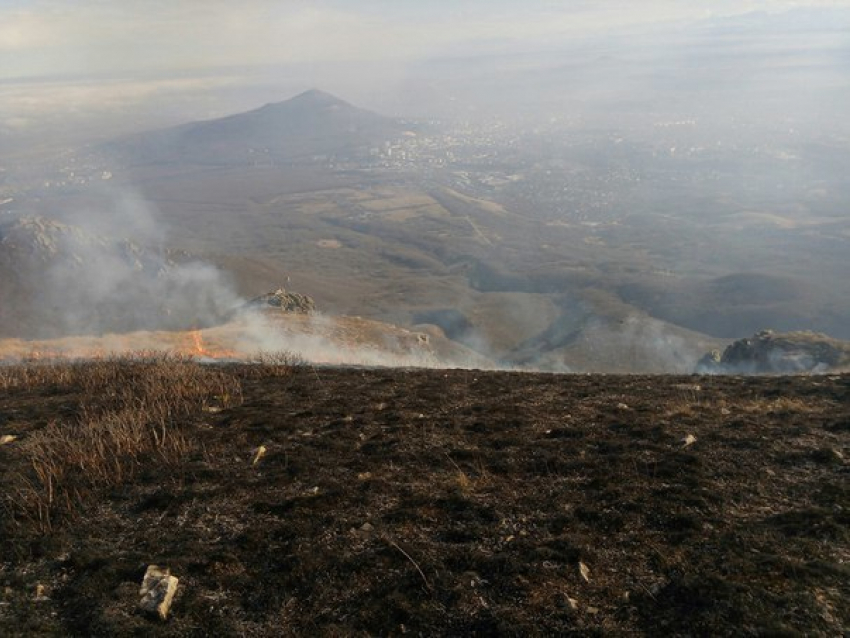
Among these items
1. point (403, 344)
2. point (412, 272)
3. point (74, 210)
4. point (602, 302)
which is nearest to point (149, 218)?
point (74, 210)

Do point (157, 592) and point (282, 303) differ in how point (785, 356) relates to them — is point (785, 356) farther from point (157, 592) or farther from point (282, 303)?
point (157, 592)

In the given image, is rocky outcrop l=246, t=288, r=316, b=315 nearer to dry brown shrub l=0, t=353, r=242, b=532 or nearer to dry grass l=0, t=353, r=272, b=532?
dry grass l=0, t=353, r=272, b=532

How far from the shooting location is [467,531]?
7.80m

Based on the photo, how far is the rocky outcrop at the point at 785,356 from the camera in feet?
149

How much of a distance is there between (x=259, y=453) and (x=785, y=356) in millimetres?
50305

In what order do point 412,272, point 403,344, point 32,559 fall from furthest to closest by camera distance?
point 412,272, point 403,344, point 32,559

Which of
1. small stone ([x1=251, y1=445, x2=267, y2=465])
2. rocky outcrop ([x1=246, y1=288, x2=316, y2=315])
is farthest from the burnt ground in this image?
rocky outcrop ([x1=246, y1=288, x2=316, y2=315])

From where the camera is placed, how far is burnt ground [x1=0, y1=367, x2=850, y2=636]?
245 inches

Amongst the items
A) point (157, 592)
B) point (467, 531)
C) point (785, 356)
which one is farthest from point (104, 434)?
point (785, 356)

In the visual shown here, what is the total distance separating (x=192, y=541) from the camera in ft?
25.6

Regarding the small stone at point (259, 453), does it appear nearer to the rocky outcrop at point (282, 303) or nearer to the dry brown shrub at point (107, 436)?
the dry brown shrub at point (107, 436)

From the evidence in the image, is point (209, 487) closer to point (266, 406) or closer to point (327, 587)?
point (327, 587)

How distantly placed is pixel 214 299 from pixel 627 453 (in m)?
56.8

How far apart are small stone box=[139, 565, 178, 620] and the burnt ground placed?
0.11 m
